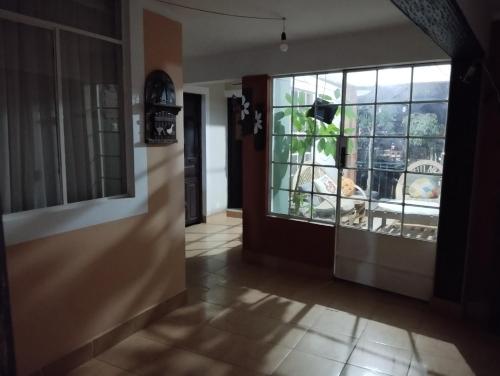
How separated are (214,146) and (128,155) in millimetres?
3627

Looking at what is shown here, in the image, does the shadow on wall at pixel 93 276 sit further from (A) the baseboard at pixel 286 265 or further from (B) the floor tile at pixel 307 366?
(A) the baseboard at pixel 286 265

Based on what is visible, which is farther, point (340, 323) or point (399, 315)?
point (399, 315)

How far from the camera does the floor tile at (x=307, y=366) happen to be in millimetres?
2303

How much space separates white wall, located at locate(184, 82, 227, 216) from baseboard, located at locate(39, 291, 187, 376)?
3.05 m

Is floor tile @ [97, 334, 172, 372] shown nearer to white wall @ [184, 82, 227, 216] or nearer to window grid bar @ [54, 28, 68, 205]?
window grid bar @ [54, 28, 68, 205]

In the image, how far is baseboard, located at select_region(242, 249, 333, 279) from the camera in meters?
3.81

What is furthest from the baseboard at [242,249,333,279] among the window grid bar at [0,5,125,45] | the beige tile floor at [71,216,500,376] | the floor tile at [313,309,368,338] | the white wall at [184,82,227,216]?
the window grid bar at [0,5,125,45]

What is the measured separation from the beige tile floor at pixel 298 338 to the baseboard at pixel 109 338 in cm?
4

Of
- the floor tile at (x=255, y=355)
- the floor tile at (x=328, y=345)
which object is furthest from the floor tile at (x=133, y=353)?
the floor tile at (x=328, y=345)

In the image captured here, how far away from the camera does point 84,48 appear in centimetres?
231

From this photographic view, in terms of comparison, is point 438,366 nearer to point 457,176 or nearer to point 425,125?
point 457,176

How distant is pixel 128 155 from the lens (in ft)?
8.48

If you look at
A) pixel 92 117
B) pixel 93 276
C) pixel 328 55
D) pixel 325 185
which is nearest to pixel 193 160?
pixel 325 185

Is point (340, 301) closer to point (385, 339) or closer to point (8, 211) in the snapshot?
point (385, 339)
